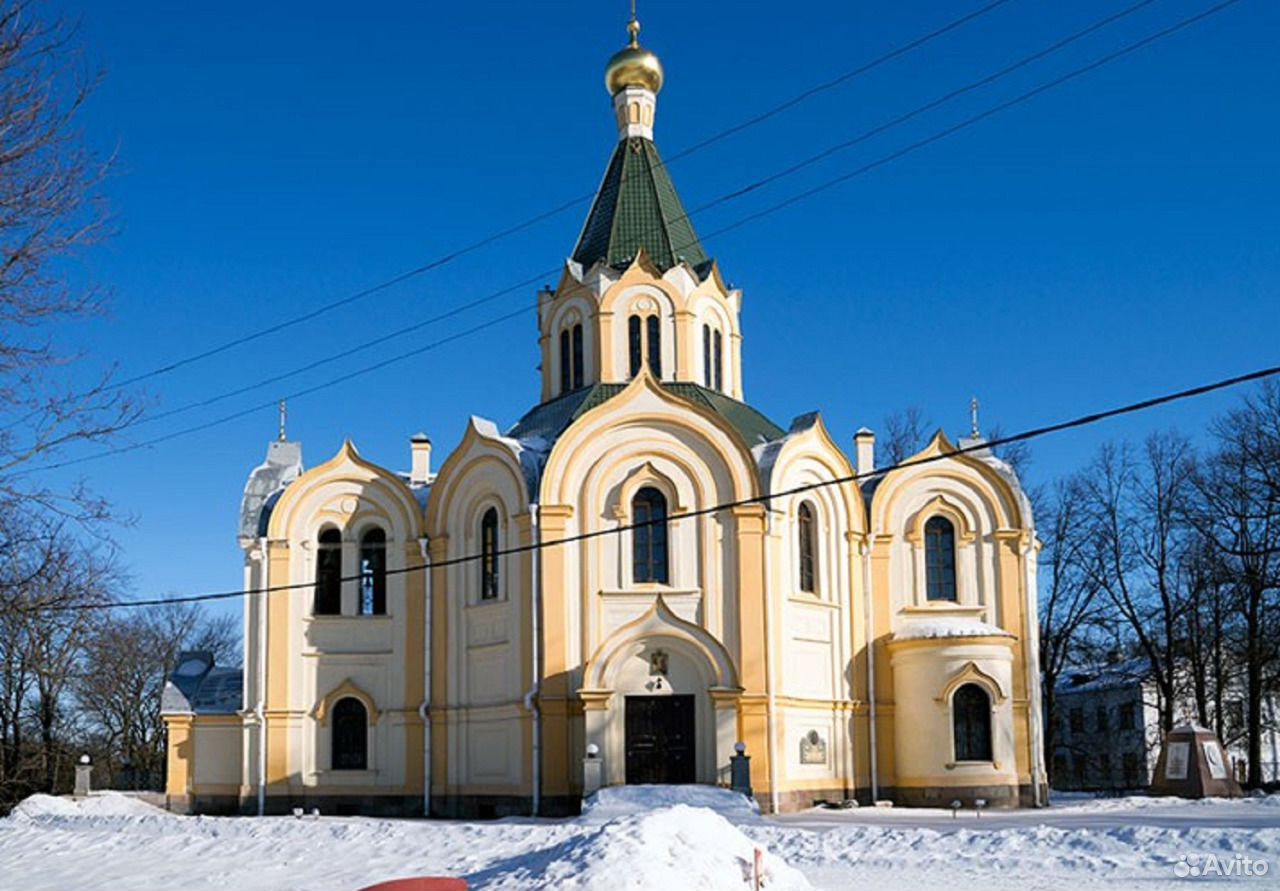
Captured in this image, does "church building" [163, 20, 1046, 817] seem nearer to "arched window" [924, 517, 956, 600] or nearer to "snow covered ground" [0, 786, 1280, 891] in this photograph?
"arched window" [924, 517, 956, 600]

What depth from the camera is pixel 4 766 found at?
2734cm

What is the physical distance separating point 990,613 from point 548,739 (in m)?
10.6

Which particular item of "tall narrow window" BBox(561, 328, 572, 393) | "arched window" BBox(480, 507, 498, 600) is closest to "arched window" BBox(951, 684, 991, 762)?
"arched window" BBox(480, 507, 498, 600)

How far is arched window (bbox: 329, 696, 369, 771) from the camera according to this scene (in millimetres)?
33031

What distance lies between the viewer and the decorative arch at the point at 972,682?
104ft

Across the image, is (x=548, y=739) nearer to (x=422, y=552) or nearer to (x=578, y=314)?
(x=422, y=552)

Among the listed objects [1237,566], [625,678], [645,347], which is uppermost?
[645,347]

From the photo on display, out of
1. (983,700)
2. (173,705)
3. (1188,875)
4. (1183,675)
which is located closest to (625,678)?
(983,700)

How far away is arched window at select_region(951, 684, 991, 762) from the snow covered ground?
3696 millimetres

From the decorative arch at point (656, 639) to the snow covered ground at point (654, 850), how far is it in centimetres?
239

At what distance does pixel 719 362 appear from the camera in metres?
36.2

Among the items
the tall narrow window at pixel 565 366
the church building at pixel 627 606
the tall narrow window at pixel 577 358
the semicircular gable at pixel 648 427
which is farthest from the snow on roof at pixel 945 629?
the tall narrow window at pixel 565 366

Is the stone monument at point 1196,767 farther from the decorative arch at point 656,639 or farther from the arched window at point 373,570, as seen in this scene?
the arched window at point 373,570

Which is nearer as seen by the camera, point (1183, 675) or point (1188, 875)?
point (1188, 875)
